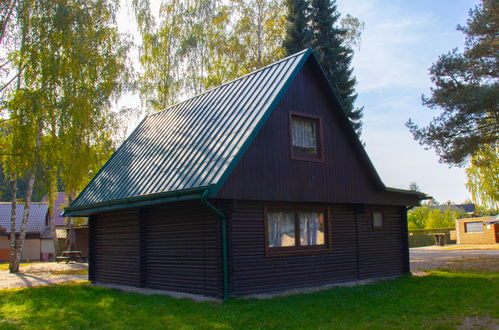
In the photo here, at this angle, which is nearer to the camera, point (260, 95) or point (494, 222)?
point (260, 95)

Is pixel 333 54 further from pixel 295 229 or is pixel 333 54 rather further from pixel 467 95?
pixel 295 229

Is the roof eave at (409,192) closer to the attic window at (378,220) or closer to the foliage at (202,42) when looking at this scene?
the attic window at (378,220)

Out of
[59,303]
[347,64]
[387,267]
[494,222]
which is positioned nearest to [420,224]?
[494,222]

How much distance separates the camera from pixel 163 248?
1290 cm

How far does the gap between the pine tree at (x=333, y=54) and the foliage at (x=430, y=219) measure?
3682 cm

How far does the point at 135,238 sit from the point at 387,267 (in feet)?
27.1

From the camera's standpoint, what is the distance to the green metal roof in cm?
1133

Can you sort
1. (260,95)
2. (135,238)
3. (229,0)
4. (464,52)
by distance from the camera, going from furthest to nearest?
(229,0), (464,52), (135,238), (260,95)

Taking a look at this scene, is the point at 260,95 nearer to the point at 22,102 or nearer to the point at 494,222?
the point at 22,102

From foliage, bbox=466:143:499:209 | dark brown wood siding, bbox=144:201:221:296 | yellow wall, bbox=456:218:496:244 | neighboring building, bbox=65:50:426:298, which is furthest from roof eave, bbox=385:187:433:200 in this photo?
yellow wall, bbox=456:218:496:244

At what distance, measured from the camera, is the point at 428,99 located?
69.9 feet

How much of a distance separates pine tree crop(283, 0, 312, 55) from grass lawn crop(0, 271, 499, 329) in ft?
49.0

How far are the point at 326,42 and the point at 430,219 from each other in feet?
128

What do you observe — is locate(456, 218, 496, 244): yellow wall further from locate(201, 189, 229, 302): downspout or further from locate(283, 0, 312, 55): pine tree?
locate(201, 189, 229, 302): downspout
